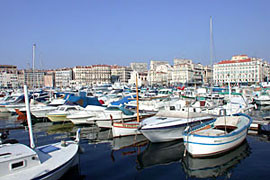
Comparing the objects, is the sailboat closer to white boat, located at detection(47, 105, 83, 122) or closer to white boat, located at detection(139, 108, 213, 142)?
white boat, located at detection(139, 108, 213, 142)

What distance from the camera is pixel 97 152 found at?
1497 cm

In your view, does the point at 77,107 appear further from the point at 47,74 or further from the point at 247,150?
the point at 47,74

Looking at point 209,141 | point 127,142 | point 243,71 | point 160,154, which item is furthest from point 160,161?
point 243,71

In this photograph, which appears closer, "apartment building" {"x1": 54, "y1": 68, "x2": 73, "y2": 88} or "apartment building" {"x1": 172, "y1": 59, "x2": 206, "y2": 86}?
"apartment building" {"x1": 172, "y1": 59, "x2": 206, "y2": 86}

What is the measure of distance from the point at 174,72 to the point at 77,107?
356 ft

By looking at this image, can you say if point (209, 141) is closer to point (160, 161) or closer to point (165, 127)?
point (160, 161)

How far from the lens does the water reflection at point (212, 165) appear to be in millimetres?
11398

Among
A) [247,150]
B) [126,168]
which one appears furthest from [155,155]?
[247,150]

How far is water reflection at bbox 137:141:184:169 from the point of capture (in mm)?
13086

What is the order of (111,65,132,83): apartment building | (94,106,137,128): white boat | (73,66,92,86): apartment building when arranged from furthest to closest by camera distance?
(111,65,132,83): apartment building < (73,66,92,86): apartment building < (94,106,137,128): white boat

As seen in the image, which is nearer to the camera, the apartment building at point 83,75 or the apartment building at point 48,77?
the apartment building at point 83,75

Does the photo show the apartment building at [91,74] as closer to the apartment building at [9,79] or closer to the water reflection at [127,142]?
the apartment building at [9,79]

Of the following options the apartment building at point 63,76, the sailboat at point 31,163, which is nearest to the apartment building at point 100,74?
the apartment building at point 63,76

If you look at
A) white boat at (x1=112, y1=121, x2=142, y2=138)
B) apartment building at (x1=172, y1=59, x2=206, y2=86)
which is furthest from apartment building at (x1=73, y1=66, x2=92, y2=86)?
white boat at (x1=112, y1=121, x2=142, y2=138)
